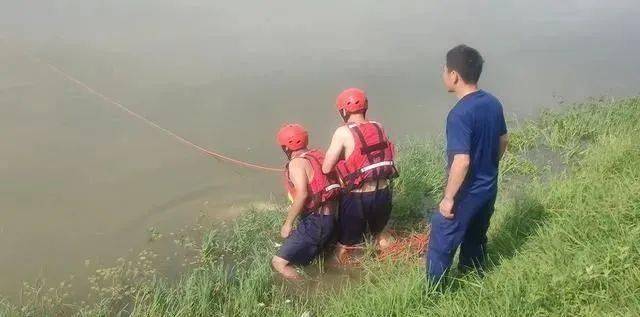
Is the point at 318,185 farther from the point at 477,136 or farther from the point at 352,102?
the point at 477,136

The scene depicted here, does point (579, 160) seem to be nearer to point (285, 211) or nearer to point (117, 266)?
point (285, 211)

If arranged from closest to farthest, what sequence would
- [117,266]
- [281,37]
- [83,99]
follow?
[117,266]
[83,99]
[281,37]

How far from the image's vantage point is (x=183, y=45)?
34.3 ft

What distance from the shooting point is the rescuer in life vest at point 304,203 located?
412 cm

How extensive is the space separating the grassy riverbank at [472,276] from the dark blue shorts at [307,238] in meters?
0.21

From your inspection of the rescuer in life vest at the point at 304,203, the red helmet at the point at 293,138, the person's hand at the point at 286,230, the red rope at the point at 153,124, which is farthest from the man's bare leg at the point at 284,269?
the red rope at the point at 153,124

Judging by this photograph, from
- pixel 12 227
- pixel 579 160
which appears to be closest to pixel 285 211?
pixel 12 227

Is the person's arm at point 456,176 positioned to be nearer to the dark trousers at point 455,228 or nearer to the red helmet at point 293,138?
the dark trousers at point 455,228

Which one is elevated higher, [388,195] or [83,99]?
[83,99]

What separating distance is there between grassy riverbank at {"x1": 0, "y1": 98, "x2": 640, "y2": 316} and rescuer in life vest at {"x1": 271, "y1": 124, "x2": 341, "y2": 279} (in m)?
0.20

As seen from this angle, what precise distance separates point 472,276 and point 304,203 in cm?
131

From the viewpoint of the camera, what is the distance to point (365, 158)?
4184 mm

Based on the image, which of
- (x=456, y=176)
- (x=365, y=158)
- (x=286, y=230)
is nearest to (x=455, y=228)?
(x=456, y=176)

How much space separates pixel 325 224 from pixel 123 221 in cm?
209
